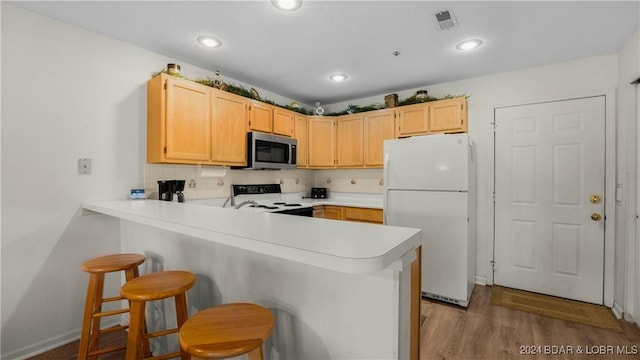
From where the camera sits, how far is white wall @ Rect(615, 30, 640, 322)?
2.25m

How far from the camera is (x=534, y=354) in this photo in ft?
6.29

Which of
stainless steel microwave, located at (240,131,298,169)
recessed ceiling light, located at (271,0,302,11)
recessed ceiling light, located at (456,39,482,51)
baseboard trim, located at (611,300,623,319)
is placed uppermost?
recessed ceiling light, located at (456,39,482,51)

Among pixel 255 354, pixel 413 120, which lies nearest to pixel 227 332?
pixel 255 354

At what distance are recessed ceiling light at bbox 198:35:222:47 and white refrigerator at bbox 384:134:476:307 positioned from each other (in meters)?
1.96

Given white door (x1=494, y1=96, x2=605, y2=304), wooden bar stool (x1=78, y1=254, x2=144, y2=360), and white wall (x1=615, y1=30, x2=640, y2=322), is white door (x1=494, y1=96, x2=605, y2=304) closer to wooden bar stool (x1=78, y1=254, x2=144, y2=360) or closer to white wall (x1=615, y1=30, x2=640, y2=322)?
white wall (x1=615, y1=30, x2=640, y2=322)

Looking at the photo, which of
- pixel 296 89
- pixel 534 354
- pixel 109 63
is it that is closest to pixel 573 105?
pixel 534 354

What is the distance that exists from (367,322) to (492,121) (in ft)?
9.85

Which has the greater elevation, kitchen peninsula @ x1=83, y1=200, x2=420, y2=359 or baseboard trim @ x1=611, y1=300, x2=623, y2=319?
kitchen peninsula @ x1=83, y1=200, x2=420, y2=359

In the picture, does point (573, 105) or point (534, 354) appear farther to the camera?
point (573, 105)

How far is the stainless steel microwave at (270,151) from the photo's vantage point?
10.3 ft

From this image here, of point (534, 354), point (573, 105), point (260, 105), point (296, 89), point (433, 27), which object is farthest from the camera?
point (296, 89)

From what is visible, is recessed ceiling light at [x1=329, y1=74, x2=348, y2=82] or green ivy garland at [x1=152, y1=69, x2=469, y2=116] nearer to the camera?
green ivy garland at [x1=152, y1=69, x2=469, y2=116]

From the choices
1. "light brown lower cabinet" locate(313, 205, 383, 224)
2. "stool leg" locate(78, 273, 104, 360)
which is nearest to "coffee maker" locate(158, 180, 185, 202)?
"stool leg" locate(78, 273, 104, 360)

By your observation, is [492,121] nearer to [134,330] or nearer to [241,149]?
[241,149]
